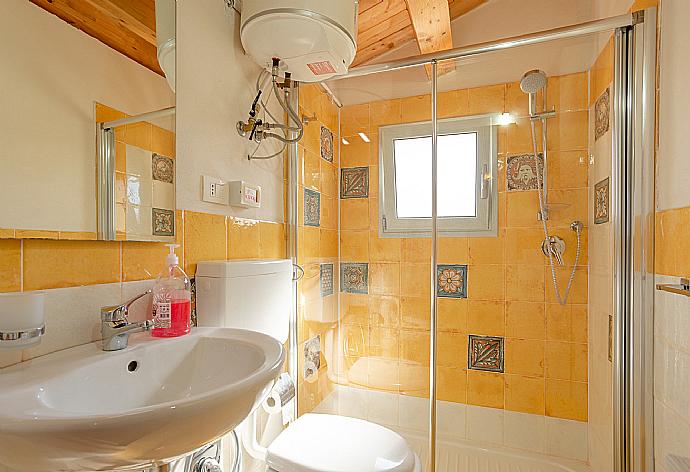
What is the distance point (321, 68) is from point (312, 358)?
125 centimetres

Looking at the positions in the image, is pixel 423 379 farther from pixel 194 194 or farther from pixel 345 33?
pixel 345 33

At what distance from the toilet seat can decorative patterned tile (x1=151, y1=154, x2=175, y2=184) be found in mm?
940

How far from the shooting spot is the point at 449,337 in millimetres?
1765

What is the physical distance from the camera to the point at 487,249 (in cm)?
173

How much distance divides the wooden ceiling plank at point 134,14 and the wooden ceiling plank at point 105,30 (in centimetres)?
1

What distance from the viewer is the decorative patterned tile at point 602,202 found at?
1.51 meters

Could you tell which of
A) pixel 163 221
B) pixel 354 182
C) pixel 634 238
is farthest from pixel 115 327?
pixel 634 238

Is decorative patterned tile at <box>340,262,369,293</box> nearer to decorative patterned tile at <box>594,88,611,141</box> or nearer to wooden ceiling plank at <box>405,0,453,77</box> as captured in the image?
wooden ceiling plank at <box>405,0,453,77</box>

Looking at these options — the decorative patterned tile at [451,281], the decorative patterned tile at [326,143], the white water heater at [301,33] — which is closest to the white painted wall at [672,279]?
the decorative patterned tile at [451,281]

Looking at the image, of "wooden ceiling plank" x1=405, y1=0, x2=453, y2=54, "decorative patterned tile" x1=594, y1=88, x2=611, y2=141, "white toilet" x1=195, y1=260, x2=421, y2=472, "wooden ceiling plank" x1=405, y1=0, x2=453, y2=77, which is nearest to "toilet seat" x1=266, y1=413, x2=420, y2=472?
"white toilet" x1=195, y1=260, x2=421, y2=472

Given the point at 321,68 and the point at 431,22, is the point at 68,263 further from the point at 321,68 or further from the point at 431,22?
the point at 431,22

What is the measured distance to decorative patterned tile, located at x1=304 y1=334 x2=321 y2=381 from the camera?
1857 mm

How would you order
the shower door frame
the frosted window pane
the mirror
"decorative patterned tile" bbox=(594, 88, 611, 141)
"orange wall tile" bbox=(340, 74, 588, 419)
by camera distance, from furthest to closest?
the frosted window pane < "orange wall tile" bbox=(340, 74, 588, 419) < "decorative patterned tile" bbox=(594, 88, 611, 141) < the shower door frame < the mirror

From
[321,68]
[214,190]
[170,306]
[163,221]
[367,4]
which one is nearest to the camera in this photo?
[170,306]
